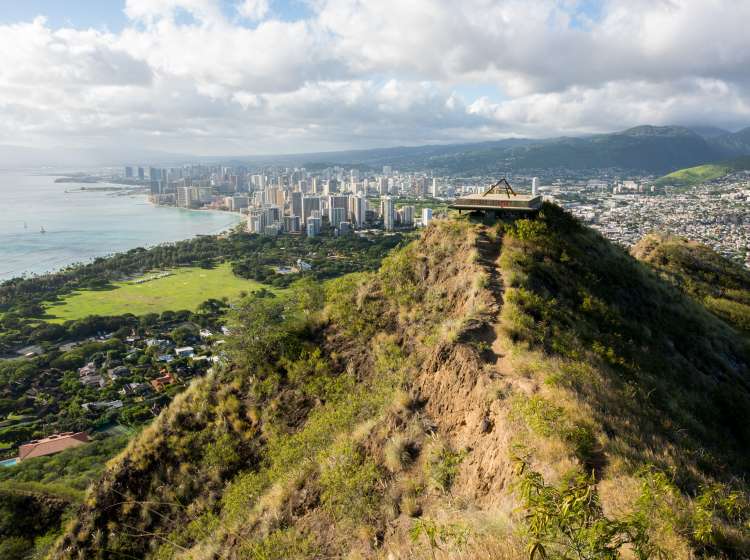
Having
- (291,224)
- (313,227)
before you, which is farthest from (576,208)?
(291,224)

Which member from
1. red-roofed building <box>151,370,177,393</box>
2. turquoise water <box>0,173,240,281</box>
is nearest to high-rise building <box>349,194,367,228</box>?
turquoise water <box>0,173,240,281</box>

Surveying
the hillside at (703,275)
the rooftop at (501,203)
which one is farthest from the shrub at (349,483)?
the hillside at (703,275)

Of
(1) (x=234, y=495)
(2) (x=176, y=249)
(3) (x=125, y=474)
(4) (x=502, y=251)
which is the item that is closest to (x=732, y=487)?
(4) (x=502, y=251)

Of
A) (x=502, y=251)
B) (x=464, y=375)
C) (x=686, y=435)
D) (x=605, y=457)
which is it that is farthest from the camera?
(x=502, y=251)

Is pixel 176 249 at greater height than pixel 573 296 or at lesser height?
lesser

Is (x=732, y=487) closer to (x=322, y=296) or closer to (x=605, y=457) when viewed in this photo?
(x=605, y=457)

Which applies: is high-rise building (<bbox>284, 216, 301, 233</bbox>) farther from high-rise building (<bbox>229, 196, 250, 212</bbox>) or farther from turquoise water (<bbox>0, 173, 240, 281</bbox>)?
high-rise building (<bbox>229, 196, 250, 212</bbox>)
